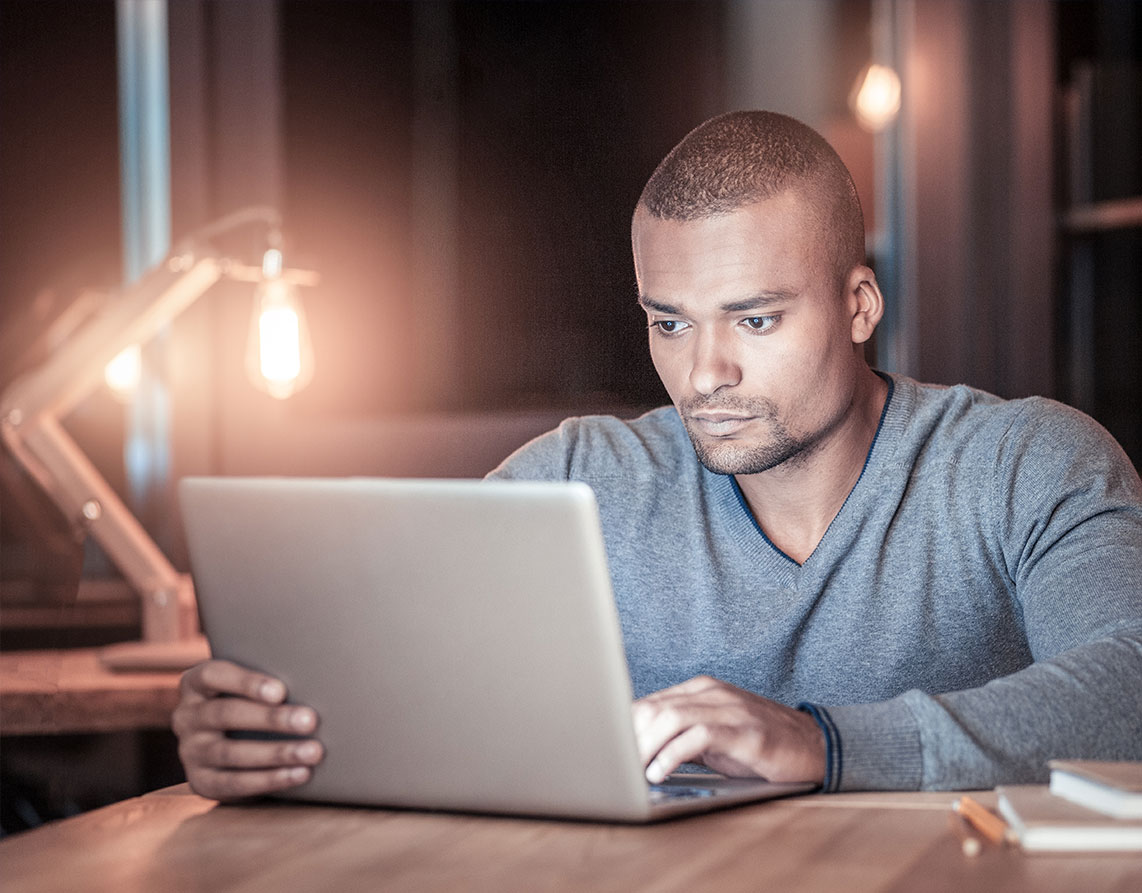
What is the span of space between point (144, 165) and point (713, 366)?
1450 millimetres

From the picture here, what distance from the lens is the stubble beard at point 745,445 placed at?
129 cm

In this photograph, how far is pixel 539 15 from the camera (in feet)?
7.14

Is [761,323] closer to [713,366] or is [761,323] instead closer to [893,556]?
[713,366]

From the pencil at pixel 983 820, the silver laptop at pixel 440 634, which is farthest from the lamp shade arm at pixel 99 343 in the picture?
the pencil at pixel 983 820

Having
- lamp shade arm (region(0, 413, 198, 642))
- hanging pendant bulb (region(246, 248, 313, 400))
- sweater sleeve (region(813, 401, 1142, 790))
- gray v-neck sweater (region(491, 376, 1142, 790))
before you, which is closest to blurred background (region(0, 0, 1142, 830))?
hanging pendant bulb (region(246, 248, 313, 400))

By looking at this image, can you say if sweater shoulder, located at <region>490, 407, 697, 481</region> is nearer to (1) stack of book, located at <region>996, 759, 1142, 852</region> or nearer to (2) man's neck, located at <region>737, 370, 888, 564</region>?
(2) man's neck, located at <region>737, 370, 888, 564</region>

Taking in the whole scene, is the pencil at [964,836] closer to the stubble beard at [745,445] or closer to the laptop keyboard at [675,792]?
the laptop keyboard at [675,792]

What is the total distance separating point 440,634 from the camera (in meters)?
0.82

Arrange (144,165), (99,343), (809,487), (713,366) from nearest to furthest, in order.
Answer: (713,366) < (809,487) < (99,343) < (144,165)

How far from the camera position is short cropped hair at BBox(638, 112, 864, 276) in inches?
51.7

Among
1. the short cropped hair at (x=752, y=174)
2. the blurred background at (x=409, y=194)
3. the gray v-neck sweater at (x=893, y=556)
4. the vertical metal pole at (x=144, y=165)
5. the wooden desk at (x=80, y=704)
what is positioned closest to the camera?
the gray v-neck sweater at (x=893, y=556)

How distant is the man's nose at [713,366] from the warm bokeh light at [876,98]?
1.24 m

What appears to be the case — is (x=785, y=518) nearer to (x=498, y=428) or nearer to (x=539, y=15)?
(x=498, y=428)

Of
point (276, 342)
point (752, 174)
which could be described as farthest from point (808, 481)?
A: point (276, 342)
